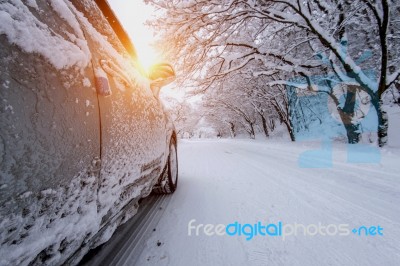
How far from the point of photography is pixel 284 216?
2648 millimetres

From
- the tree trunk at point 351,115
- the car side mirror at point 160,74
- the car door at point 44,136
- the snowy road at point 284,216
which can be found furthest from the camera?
the tree trunk at point 351,115

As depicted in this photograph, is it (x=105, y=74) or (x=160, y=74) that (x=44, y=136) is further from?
(x=160, y=74)

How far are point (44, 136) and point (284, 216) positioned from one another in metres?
2.44

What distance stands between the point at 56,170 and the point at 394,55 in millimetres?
13641

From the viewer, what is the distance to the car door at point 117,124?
1.40m

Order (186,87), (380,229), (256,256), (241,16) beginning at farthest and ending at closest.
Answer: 1. (186,87)
2. (241,16)
3. (380,229)
4. (256,256)

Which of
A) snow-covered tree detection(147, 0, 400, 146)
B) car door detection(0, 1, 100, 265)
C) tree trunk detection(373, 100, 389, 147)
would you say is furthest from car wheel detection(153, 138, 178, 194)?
tree trunk detection(373, 100, 389, 147)

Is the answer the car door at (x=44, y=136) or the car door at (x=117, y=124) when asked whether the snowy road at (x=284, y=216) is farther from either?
the car door at (x=44, y=136)

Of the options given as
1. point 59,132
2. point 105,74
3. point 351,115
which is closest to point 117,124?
point 105,74

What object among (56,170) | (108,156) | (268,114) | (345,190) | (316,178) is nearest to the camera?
(56,170)

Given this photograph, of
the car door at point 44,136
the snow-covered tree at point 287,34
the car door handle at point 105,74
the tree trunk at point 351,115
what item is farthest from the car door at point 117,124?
the tree trunk at point 351,115

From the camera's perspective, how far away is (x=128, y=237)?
91.5 inches

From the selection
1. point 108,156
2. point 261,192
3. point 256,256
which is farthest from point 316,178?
point 108,156

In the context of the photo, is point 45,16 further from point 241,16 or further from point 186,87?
point 186,87
